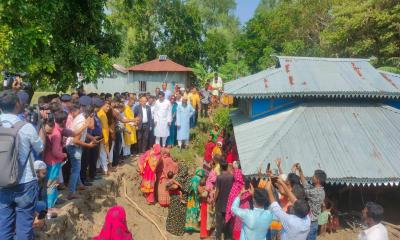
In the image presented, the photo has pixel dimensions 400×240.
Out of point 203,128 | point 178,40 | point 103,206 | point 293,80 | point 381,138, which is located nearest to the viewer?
point 103,206

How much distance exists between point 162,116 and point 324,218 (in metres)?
5.78

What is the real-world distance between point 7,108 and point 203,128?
1264 cm

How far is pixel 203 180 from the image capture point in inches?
364

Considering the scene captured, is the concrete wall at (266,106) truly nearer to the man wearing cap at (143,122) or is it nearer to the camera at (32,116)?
the man wearing cap at (143,122)

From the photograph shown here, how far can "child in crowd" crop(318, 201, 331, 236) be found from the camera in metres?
8.87

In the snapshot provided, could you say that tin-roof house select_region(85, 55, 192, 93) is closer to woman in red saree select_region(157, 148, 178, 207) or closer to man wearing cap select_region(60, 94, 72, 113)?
woman in red saree select_region(157, 148, 178, 207)

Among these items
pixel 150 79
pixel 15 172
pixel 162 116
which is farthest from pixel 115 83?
pixel 15 172

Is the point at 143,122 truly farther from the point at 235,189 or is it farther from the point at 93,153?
the point at 235,189

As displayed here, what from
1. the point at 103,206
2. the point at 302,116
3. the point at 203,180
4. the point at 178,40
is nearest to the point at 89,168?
the point at 103,206

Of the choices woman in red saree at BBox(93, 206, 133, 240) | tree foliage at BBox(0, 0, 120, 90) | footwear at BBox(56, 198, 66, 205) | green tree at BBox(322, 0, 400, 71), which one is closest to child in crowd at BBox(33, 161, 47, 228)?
woman in red saree at BBox(93, 206, 133, 240)

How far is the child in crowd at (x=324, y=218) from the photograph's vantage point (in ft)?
29.1

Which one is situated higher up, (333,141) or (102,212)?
(333,141)

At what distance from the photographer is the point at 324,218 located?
8.93 meters

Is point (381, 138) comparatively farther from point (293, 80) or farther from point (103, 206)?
point (103, 206)
